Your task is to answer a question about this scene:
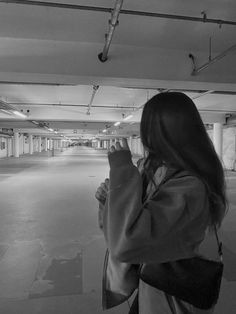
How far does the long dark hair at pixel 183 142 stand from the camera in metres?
0.75

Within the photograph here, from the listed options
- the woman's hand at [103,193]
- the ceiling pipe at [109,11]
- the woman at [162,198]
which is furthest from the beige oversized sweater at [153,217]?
the ceiling pipe at [109,11]

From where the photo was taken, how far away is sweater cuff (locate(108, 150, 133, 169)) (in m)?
0.74

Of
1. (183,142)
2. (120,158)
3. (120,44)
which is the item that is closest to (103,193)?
(120,158)

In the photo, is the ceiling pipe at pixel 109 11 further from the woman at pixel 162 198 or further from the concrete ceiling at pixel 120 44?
the woman at pixel 162 198

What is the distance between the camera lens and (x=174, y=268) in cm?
75

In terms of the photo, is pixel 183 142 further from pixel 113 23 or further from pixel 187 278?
pixel 113 23

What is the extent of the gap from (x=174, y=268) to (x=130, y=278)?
0.54ft

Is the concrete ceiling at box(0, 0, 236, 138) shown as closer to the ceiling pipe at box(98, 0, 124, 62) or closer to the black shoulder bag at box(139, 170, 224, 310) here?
the ceiling pipe at box(98, 0, 124, 62)

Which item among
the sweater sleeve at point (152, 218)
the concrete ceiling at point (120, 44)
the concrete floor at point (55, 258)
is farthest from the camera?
the concrete ceiling at point (120, 44)

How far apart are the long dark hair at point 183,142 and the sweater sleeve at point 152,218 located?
0.06 m

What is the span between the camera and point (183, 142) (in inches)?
29.7

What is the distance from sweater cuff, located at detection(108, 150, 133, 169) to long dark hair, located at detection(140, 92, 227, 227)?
8cm

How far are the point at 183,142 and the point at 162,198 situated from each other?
0.17 m

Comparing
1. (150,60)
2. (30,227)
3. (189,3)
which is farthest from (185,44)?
(30,227)
